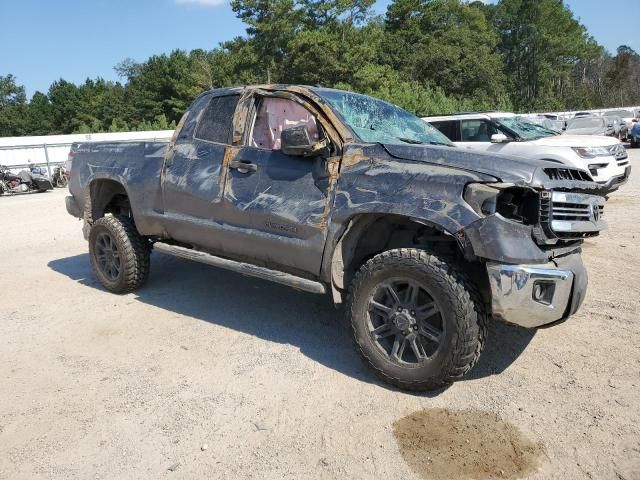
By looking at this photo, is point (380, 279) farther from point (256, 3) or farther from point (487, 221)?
point (256, 3)

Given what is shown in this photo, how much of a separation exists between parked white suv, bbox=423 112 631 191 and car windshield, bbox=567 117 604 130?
1152 cm

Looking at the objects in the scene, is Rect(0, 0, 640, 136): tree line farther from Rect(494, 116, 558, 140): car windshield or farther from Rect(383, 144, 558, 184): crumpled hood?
Rect(383, 144, 558, 184): crumpled hood

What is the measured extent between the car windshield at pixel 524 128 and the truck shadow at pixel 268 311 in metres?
7.43

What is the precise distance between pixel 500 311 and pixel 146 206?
354 cm

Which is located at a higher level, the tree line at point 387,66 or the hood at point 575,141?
the tree line at point 387,66

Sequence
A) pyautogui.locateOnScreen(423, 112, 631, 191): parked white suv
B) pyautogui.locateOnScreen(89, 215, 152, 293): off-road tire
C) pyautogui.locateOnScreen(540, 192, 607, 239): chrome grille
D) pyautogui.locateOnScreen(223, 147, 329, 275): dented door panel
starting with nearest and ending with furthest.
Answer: pyautogui.locateOnScreen(540, 192, 607, 239): chrome grille, pyautogui.locateOnScreen(223, 147, 329, 275): dented door panel, pyautogui.locateOnScreen(89, 215, 152, 293): off-road tire, pyautogui.locateOnScreen(423, 112, 631, 191): parked white suv

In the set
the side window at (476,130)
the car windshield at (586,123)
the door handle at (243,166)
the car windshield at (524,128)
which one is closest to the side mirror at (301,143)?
the door handle at (243,166)

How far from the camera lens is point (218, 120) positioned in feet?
15.8

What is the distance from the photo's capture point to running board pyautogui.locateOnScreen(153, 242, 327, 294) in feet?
12.9

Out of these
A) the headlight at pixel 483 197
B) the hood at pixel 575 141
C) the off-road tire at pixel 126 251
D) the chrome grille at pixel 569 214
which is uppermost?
the headlight at pixel 483 197

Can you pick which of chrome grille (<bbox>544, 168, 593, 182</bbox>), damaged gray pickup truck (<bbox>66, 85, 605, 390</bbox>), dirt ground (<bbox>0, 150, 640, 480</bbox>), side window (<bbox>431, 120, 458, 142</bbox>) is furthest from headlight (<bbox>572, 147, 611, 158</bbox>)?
chrome grille (<bbox>544, 168, 593, 182</bbox>)

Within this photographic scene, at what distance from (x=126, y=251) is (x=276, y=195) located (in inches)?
85.0

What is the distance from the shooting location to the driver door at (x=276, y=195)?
3873 mm

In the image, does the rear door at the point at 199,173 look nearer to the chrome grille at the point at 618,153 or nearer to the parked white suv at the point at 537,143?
the parked white suv at the point at 537,143
